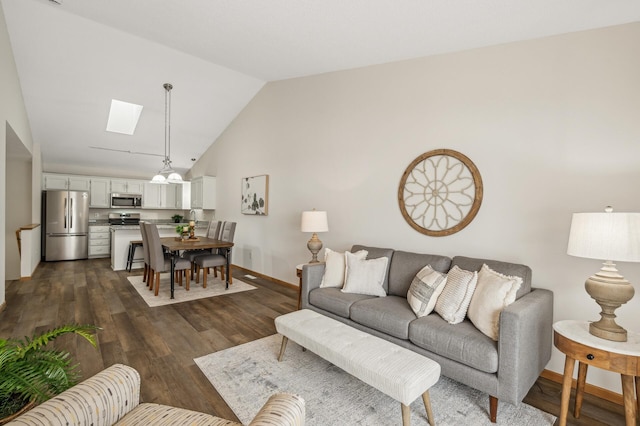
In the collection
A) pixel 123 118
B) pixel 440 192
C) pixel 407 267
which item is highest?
pixel 123 118

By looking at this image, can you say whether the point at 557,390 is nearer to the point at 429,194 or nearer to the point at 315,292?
the point at 429,194

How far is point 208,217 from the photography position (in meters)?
7.57

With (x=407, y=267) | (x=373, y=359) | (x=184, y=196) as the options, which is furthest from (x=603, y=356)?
(x=184, y=196)

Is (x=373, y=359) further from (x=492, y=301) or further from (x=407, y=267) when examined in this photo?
(x=407, y=267)

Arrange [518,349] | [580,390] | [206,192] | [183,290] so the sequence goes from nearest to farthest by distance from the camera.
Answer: [518,349] → [580,390] → [183,290] → [206,192]

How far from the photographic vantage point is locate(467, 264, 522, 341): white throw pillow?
6.75ft

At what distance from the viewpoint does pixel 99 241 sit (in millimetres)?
7234

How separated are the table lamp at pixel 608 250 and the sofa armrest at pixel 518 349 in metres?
0.31

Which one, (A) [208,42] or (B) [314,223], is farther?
(B) [314,223]

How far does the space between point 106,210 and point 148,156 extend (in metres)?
2.03

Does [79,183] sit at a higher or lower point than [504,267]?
higher

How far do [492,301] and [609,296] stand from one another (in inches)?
23.8

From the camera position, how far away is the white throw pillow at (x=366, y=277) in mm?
2977

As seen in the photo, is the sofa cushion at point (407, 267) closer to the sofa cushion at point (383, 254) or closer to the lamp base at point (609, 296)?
the sofa cushion at point (383, 254)
